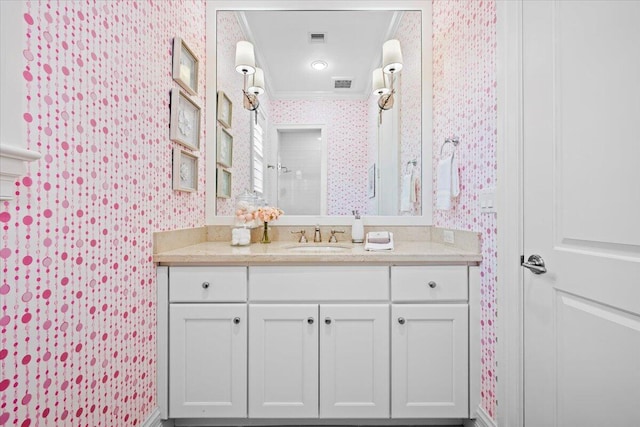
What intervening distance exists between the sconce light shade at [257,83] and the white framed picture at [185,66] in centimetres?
40

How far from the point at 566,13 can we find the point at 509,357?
4.11 feet

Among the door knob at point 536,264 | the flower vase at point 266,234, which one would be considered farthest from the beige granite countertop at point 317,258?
the flower vase at point 266,234

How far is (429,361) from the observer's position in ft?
4.93

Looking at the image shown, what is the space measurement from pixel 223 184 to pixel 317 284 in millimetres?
1000

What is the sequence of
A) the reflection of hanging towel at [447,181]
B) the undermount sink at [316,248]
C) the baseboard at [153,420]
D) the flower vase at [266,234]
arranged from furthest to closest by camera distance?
the flower vase at [266,234] → the undermount sink at [316,248] → the reflection of hanging towel at [447,181] → the baseboard at [153,420]

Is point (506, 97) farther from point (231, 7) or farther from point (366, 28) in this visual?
point (231, 7)

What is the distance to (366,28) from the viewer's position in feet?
6.92

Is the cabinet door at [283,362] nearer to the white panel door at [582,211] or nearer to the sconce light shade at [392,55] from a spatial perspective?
the white panel door at [582,211]

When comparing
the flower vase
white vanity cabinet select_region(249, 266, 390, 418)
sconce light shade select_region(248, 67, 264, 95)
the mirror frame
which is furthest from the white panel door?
sconce light shade select_region(248, 67, 264, 95)

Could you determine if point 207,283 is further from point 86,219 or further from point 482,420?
point 482,420

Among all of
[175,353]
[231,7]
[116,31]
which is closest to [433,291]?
[175,353]

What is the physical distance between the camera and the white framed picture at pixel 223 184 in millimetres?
2092

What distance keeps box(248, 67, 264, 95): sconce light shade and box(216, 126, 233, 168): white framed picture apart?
336mm

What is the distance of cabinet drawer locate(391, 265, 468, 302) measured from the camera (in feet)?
4.96
